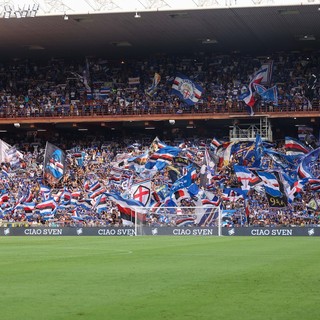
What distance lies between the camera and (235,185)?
5481 cm

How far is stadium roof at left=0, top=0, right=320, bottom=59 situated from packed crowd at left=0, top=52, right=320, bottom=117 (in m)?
1.03

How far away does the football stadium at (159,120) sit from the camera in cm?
5188

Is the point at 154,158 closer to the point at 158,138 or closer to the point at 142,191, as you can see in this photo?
the point at 142,191

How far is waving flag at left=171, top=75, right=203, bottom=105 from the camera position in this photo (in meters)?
63.3

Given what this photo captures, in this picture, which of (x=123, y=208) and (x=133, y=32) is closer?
(x=123, y=208)

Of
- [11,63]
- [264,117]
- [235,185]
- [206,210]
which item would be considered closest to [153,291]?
[206,210]

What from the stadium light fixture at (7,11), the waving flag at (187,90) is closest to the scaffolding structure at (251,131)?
the waving flag at (187,90)

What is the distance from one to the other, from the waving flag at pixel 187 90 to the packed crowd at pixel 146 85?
394 millimetres

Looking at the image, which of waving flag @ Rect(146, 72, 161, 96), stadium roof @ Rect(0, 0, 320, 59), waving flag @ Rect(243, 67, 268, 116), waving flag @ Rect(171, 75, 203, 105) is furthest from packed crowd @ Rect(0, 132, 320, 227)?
stadium roof @ Rect(0, 0, 320, 59)

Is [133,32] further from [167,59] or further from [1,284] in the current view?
[1,284]

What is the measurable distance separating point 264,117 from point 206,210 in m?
A: 12.8

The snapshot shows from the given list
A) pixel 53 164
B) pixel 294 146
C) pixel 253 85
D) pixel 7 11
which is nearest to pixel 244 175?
pixel 294 146

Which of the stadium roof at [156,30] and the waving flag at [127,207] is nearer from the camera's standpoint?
the waving flag at [127,207]

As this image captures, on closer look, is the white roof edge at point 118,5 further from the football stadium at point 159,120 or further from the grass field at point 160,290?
the grass field at point 160,290
